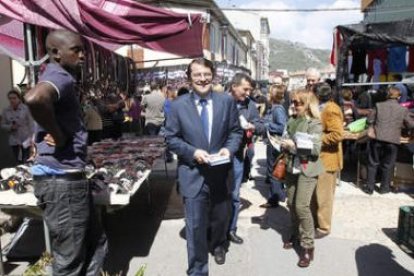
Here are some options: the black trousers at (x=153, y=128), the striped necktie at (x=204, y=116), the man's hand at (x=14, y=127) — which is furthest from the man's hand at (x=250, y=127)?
the black trousers at (x=153, y=128)

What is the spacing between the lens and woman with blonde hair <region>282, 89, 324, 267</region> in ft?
13.3

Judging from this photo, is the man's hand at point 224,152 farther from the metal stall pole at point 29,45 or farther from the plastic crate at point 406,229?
the plastic crate at point 406,229

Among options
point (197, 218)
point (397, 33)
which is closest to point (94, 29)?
point (197, 218)

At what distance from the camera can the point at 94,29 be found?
4.10 metres

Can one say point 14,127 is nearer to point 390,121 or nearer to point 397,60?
point 390,121

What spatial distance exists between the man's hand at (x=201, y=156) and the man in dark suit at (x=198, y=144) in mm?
28

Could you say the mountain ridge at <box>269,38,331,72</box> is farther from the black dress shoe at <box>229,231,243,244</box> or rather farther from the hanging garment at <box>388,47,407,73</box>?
the black dress shoe at <box>229,231,243,244</box>

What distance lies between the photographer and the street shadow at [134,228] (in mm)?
4355

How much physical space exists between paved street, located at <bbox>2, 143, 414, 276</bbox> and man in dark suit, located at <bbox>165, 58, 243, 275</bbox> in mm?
783

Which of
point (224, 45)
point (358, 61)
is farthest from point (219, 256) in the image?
point (224, 45)

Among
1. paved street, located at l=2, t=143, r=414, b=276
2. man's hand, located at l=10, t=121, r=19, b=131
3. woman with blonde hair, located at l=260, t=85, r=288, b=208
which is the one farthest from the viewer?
man's hand, located at l=10, t=121, r=19, b=131

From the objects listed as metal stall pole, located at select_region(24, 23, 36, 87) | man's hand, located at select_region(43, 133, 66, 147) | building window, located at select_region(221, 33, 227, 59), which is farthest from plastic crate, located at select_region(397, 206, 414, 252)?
building window, located at select_region(221, 33, 227, 59)

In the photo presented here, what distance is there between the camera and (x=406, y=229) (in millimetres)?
4543

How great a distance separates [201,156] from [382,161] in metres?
4.78
